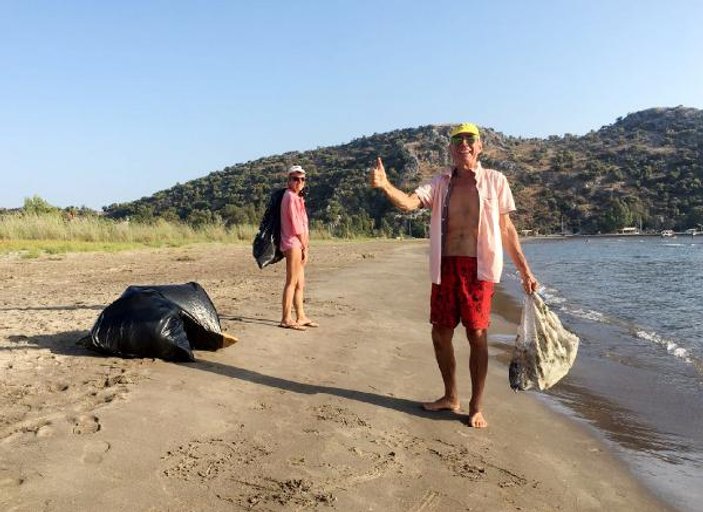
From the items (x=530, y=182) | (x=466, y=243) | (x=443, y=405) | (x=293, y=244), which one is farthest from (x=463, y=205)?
(x=530, y=182)

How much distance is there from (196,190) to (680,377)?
259ft

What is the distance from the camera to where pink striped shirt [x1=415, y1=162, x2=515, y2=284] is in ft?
12.6

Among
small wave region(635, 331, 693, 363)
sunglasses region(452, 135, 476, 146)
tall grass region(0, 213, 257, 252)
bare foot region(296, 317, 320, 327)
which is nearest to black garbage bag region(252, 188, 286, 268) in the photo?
bare foot region(296, 317, 320, 327)

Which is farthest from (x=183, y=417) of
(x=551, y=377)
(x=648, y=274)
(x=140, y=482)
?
(x=648, y=274)

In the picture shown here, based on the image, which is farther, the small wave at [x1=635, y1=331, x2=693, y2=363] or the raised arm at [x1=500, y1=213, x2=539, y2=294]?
the small wave at [x1=635, y1=331, x2=693, y2=363]

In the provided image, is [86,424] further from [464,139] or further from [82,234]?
[82,234]

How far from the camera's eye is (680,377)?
5777mm

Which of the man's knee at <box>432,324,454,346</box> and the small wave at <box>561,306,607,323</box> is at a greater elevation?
the man's knee at <box>432,324,454,346</box>

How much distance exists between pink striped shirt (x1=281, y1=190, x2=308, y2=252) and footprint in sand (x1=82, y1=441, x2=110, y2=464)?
13.1 ft

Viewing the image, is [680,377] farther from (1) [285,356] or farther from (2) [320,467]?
(2) [320,467]

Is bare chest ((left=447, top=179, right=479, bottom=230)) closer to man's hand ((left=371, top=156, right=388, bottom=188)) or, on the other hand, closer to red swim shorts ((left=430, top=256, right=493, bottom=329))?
red swim shorts ((left=430, top=256, right=493, bottom=329))

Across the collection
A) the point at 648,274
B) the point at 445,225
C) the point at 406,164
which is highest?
the point at 406,164

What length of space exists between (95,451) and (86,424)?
1.29 feet

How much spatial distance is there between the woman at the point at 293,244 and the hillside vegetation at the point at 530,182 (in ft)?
139
